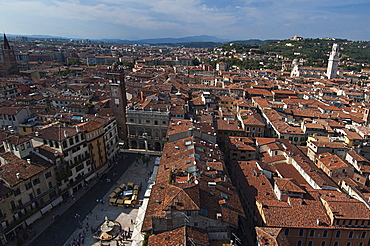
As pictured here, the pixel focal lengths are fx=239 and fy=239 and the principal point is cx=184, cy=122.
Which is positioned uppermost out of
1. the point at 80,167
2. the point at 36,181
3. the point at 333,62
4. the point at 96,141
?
the point at 333,62

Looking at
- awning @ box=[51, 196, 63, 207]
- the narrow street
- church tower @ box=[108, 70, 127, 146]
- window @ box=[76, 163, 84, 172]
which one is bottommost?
the narrow street

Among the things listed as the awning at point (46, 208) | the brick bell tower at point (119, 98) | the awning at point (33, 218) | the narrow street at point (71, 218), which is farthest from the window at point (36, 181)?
the brick bell tower at point (119, 98)

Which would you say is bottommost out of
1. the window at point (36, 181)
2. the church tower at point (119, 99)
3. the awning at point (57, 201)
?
the awning at point (57, 201)

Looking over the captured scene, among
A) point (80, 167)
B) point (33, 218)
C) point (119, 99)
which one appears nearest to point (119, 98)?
point (119, 99)

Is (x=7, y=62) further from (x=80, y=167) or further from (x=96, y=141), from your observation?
(x=80, y=167)

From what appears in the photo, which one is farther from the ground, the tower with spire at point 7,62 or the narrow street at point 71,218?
the tower with spire at point 7,62

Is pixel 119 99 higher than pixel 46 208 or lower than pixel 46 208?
higher

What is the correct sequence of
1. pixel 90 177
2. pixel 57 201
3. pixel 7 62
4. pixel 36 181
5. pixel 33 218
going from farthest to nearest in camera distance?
1. pixel 7 62
2. pixel 90 177
3. pixel 57 201
4. pixel 36 181
5. pixel 33 218

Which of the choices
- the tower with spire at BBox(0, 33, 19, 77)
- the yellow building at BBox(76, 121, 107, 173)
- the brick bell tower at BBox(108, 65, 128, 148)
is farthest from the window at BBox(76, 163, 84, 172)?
the tower with spire at BBox(0, 33, 19, 77)

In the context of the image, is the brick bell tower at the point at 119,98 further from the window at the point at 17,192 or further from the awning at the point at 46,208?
the window at the point at 17,192

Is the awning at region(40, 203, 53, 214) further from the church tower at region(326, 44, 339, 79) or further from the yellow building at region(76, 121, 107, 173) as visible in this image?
the church tower at region(326, 44, 339, 79)

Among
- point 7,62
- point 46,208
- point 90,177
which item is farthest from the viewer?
point 7,62

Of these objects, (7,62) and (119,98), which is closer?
(119,98)
